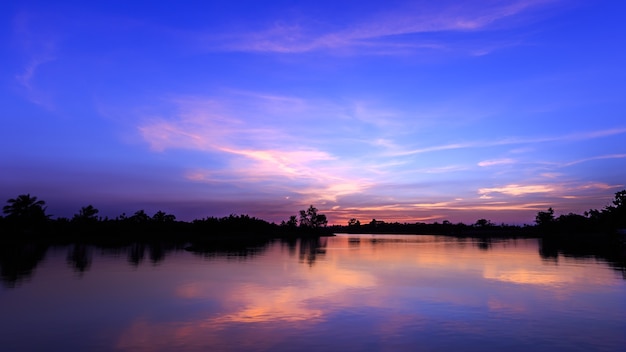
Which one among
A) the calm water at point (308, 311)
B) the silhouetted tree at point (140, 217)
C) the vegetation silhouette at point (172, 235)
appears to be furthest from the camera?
the silhouetted tree at point (140, 217)

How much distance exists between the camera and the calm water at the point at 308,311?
16.8m

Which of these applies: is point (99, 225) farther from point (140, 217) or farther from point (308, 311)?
point (308, 311)

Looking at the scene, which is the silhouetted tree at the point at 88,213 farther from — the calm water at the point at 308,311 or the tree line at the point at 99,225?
the calm water at the point at 308,311

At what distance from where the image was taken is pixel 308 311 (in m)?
22.5

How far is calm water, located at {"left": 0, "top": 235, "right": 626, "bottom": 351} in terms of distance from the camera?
16797 millimetres

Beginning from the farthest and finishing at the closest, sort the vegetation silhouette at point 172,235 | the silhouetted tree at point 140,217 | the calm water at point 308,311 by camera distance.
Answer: the silhouetted tree at point 140,217, the vegetation silhouette at point 172,235, the calm water at point 308,311

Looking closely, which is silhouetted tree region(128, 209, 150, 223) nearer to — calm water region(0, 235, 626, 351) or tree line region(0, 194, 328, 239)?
tree line region(0, 194, 328, 239)

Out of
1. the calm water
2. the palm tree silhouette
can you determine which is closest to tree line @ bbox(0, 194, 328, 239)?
the palm tree silhouette

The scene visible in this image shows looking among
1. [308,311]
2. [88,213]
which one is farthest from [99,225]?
[308,311]

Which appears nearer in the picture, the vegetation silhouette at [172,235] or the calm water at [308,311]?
the calm water at [308,311]

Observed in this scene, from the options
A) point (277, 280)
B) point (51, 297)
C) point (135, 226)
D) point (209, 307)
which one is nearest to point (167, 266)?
point (277, 280)

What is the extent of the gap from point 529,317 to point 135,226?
433ft

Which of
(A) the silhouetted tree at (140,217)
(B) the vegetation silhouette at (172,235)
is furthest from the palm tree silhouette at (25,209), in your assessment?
(A) the silhouetted tree at (140,217)

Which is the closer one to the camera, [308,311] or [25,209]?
[308,311]
